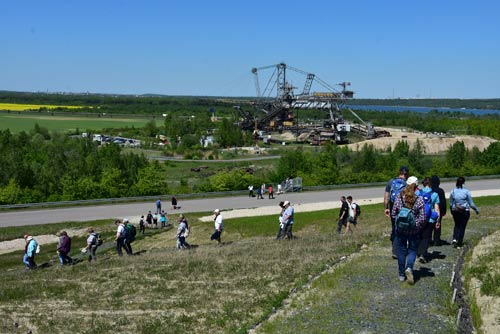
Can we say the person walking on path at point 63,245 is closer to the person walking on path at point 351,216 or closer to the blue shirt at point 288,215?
the blue shirt at point 288,215

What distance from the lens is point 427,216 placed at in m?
13.2

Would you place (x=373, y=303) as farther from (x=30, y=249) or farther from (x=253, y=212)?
(x=253, y=212)

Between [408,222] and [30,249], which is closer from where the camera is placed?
[408,222]

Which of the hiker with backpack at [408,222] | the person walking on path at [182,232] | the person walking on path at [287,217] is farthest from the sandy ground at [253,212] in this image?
the hiker with backpack at [408,222]

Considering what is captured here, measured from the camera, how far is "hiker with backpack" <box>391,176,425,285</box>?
36.3 feet

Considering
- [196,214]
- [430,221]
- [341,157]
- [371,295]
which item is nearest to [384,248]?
[430,221]

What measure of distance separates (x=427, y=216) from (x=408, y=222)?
7.75 feet

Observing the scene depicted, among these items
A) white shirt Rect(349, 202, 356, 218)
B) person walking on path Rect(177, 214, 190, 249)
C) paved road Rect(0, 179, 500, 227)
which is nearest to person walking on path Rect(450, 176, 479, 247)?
white shirt Rect(349, 202, 356, 218)

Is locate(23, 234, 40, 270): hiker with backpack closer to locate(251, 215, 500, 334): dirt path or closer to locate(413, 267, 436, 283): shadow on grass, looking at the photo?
locate(251, 215, 500, 334): dirt path

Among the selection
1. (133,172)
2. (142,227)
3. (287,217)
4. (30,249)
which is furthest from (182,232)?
(133,172)

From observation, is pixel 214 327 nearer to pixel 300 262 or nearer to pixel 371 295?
pixel 371 295

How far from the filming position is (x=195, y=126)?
436 ft

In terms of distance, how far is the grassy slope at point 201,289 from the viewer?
11.4m

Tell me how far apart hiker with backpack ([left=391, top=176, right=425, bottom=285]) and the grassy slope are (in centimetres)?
63
